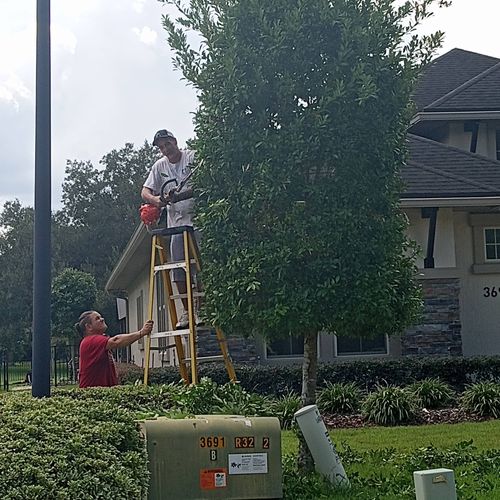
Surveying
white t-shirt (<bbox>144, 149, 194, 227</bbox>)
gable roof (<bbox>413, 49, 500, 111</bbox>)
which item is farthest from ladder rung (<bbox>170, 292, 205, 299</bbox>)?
gable roof (<bbox>413, 49, 500, 111</bbox>)

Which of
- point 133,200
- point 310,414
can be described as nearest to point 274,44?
point 310,414

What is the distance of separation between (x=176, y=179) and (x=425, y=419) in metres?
5.38

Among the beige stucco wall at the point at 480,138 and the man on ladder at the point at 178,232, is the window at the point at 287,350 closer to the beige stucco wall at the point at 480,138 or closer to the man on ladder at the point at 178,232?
the man on ladder at the point at 178,232

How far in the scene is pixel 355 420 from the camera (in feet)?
40.4

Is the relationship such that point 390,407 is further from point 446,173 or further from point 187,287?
point 446,173

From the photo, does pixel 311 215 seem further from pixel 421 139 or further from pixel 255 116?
pixel 421 139

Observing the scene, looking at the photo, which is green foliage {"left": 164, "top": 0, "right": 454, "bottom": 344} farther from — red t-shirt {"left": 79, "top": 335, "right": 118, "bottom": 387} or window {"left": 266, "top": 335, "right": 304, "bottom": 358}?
window {"left": 266, "top": 335, "right": 304, "bottom": 358}

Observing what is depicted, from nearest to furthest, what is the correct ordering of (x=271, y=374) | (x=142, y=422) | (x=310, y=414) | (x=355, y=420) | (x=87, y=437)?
(x=87, y=437), (x=142, y=422), (x=310, y=414), (x=355, y=420), (x=271, y=374)

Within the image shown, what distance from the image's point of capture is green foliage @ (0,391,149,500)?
16.9 feet

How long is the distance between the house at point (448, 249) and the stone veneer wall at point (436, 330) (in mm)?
18

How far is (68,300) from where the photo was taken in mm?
39531

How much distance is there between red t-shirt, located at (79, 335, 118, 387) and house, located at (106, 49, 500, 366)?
6.36m

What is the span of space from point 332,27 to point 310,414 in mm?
3307

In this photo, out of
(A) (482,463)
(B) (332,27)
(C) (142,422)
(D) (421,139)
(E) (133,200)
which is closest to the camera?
(C) (142,422)
